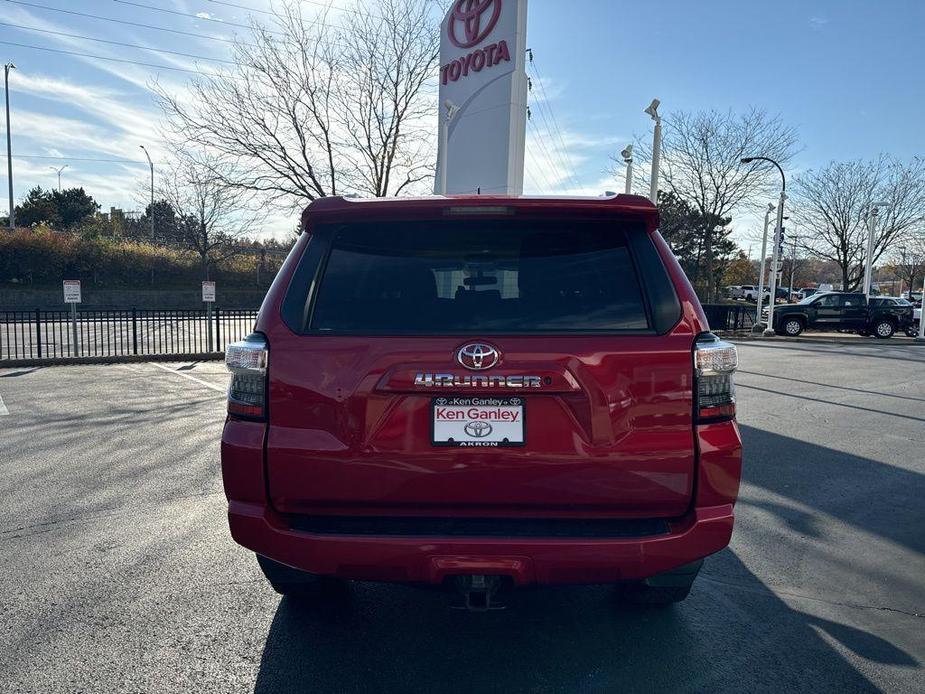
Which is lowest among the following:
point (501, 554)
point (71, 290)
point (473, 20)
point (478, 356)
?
point (501, 554)

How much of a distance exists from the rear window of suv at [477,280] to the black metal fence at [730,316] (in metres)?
25.7

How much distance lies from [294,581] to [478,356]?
1.27 metres

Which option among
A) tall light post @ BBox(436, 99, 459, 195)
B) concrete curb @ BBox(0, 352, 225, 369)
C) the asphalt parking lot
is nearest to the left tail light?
the asphalt parking lot

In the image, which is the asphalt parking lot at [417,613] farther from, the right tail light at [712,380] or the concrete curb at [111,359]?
the concrete curb at [111,359]

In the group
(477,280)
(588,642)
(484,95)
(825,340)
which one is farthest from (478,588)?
(825,340)

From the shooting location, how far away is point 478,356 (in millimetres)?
2252

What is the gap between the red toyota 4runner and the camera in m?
2.25

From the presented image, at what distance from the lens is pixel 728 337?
2575 centimetres

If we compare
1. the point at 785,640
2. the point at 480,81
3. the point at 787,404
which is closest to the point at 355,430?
the point at 785,640

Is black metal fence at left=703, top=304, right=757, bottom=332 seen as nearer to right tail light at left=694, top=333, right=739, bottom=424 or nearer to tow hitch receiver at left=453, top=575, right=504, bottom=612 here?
right tail light at left=694, top=333, right=739, bottom=424

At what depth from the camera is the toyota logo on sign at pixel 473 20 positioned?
13.6 m

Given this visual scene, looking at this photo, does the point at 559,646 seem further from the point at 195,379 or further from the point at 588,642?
the point at 195,379

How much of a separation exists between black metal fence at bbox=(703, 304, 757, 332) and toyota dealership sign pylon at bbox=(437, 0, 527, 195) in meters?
15.9

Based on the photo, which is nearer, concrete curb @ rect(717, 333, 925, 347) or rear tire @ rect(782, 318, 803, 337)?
concrete curb @ rect(717, 333, 925, 347)
